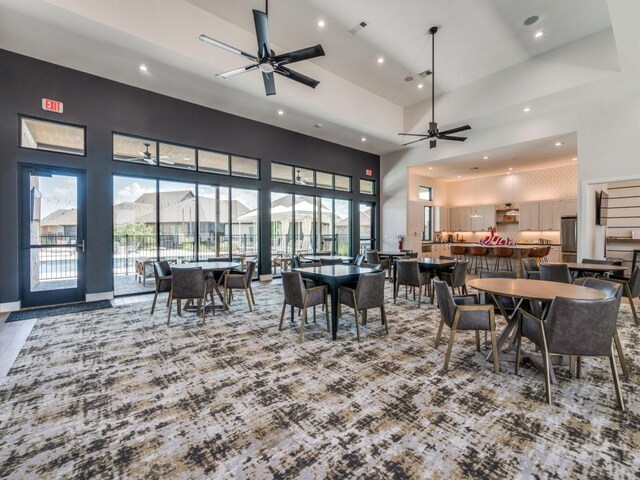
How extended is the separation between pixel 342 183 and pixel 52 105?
7.66 metres

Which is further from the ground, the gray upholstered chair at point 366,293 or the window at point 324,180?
the window at point 324,180

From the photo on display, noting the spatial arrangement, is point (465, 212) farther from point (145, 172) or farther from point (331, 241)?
point (145, 172)

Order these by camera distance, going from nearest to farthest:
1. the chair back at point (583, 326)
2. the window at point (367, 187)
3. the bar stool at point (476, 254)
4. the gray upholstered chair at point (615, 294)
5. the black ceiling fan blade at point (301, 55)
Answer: the chair back at point (583, 326) → the gray upholstered chair at point (615, 294) → the black ceiling fan blade at point (301, 55) → the bar stool at point (476, 254) → the window at point (367, 187)

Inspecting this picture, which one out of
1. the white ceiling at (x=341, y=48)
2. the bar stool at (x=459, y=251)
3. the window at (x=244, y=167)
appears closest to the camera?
the white ceiling at (x=341, y=48)

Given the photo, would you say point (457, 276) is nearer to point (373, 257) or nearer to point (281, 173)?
point (373, 257)

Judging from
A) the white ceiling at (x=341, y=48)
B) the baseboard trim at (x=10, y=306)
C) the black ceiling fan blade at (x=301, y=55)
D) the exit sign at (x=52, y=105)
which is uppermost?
the white ceiling at (x=341, y=48)

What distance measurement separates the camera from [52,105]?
214 inches

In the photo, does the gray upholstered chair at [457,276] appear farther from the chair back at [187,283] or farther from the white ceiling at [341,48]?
the white ceiling at [341,48]

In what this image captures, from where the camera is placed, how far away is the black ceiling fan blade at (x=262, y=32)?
13.3 ft

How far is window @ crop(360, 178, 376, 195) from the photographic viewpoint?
1120cm

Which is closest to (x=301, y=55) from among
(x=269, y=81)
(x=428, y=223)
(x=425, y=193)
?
(x=269, y=81)

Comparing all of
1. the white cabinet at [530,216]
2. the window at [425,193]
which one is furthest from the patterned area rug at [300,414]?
the window at [425,193]

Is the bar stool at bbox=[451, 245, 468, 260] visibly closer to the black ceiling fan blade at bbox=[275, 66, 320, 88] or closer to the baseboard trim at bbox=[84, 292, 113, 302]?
the black ceiling fan blade at bbox=[275, 66, 320, 88]

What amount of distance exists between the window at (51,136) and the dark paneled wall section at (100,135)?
0.13 metres
